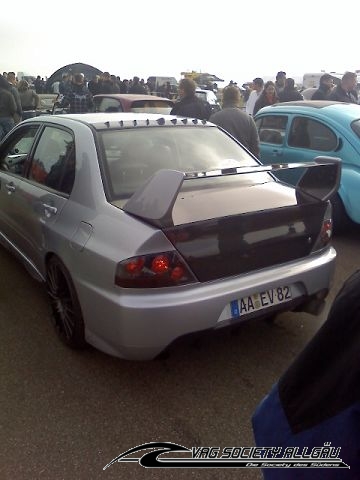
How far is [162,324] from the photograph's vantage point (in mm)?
2400

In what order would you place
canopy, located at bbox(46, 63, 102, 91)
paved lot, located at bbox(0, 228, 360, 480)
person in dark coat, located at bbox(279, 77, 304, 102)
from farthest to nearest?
canopy, located at bbox(46, 63, 102, 91)
person in dark coat, located at bbox(279, 77, 304, 102)
paved lot, located at bbox(0, 228, 360, 480)

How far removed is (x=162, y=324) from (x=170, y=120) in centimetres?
188

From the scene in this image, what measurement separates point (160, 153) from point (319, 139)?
9.74ft

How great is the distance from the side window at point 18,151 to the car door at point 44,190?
0.18 meters

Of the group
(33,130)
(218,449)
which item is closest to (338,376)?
(218,449)

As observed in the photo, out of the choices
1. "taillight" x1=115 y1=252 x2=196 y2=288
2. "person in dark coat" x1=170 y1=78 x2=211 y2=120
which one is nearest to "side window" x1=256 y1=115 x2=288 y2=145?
"person in dark coat" x1=170 y1=78 x2=211 y2=120

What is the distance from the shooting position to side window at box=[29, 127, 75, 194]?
317cm

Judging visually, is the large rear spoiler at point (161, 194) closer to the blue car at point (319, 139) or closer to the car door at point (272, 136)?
the blue car at point (319, 139)

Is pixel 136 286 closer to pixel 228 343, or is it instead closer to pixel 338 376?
pixel 228 343

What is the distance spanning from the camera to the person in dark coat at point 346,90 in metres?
8.03

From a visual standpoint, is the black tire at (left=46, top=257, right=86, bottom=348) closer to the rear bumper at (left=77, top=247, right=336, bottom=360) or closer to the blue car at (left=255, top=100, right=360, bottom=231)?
the rear bumper at (left=77, top=247, right=336, bottom=360)

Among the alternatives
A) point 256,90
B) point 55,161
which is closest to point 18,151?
point 55,161

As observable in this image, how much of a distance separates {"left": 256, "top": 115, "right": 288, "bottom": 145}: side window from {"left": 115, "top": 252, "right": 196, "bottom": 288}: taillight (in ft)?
13.6

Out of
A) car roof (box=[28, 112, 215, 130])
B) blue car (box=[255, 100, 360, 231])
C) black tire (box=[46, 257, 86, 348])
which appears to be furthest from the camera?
blue car (box=[255, 100, 360, 231])
